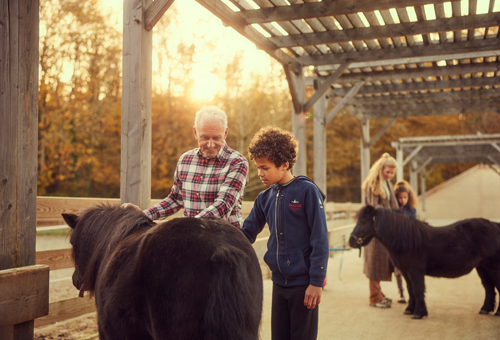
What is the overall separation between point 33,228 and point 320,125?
20.0 ft

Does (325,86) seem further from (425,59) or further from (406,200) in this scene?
(406,200)

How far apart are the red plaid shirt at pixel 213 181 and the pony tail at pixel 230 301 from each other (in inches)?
29.1

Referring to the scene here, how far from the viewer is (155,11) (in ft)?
11.0

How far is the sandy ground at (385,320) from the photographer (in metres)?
4.33

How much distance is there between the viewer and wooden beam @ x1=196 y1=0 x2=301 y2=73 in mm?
4325

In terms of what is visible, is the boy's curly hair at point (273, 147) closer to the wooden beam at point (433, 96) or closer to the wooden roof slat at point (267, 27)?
the wooden roof slat at point (267, 27)

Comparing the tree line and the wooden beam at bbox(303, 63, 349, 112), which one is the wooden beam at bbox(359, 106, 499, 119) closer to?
the wooden beam at bbox(303, 63, 349, 112)

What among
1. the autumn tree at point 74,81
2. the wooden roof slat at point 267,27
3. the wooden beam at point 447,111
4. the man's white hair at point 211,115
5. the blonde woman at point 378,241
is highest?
the autumn tree at point 74,81

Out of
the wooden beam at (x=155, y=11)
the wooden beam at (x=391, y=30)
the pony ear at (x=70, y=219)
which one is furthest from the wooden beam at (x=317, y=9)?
the pony ear at (x=70, y=219)

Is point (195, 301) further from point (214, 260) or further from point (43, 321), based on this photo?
point (43, 321)

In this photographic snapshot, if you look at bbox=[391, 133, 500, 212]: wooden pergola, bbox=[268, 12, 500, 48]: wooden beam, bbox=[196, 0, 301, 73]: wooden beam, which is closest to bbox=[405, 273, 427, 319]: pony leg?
bbox=[268, 12, 500, 48]: wooden beam

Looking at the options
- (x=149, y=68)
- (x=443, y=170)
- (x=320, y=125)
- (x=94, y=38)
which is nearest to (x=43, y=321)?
(x=149, y=68)

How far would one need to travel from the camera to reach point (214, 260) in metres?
1.79

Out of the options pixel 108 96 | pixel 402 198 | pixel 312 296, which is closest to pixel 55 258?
→ pixel 312 296
